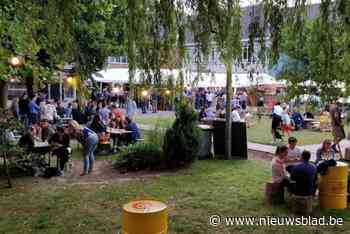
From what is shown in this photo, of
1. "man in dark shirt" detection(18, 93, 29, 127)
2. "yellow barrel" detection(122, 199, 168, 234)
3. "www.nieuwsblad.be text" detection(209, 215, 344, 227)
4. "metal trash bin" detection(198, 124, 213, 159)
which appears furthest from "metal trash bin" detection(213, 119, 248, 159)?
"man in dark shirt" detection(18, 93, 29, 127)

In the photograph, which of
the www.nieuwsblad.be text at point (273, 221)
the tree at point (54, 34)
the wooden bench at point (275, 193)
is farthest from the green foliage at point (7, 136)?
the wooden bench at point (275, 193)

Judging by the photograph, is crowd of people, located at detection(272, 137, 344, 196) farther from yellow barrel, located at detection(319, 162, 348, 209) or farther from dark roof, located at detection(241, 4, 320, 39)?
dark roof, located at detection(241, 4, 320, 39)

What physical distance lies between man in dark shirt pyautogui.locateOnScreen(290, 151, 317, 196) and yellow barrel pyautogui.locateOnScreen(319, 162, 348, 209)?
1.04ft

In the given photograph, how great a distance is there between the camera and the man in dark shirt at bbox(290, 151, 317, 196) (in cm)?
640

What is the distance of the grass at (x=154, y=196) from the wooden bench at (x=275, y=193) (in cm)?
17

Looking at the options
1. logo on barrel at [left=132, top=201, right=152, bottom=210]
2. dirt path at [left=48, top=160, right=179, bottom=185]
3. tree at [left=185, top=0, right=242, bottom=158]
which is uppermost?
tree at [left=185, top=0, right=242, bottom=158]

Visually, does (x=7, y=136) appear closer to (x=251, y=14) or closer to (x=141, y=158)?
(x=141, y=158)

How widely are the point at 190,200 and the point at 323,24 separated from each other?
433cm

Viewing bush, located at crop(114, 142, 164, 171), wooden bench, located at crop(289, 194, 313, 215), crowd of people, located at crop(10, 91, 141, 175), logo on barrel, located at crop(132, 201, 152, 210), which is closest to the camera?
logo on barrel, located at crop(132, 201, 152, 210)

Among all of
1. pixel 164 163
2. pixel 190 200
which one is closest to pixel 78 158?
pixel 164 163

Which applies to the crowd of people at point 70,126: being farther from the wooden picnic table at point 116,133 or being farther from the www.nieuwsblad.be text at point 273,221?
the www.nieuwsblad.be text at point 273,221

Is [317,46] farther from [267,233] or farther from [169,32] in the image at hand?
[267,233]

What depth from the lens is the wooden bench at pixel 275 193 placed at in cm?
700

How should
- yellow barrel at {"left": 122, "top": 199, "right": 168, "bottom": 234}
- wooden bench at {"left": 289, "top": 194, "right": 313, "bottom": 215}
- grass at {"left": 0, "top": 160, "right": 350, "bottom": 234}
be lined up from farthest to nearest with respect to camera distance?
wooden bench at {"left": 289, "top": 194, "right": 313, "bottom": 215}, grass at {"left": 0, "top": 160, "right": 350, "bottom": 234}, yellow barrel at {"left": 122, "top": 199, "right": 168, "bottom": 234}
